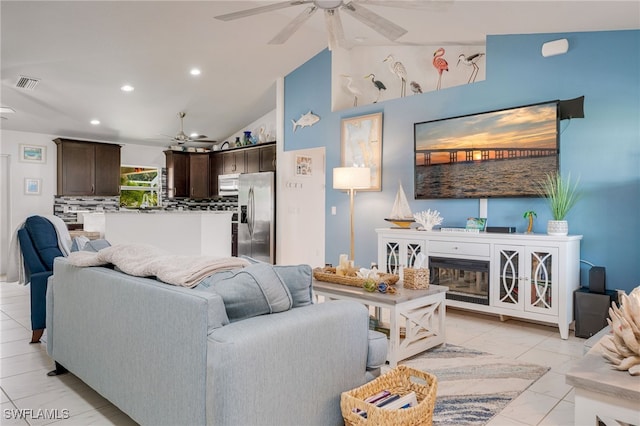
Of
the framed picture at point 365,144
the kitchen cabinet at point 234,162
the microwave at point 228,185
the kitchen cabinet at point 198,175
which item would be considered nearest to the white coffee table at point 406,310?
the framed picture at point 365,144

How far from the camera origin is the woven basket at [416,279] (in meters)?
3.13

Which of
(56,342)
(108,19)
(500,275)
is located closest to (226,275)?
(56,342)

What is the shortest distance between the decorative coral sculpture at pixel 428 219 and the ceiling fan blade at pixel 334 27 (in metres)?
2.09

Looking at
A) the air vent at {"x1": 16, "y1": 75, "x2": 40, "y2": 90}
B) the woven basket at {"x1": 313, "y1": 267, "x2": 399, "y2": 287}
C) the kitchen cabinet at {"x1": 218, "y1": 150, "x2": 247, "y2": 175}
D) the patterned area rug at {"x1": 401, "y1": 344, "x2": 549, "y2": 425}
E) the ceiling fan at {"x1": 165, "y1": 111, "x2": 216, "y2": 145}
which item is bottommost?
the patterned area rug at {"x1": 401, "y1": 344, "x2": 549, "y2": 425}

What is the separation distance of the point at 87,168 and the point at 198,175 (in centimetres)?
195

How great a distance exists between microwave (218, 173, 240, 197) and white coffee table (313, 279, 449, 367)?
480cm

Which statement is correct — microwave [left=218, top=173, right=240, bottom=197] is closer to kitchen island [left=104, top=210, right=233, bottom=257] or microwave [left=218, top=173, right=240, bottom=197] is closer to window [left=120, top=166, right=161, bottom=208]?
window [left=120, top=166, right=161, bottom=208]

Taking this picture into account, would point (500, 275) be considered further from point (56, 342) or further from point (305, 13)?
point (56, 342)

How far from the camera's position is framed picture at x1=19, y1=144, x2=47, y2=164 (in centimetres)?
698

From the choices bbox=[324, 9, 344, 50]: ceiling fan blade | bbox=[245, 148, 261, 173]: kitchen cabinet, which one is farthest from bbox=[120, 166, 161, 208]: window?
bbox=[324, 9, 344, 50]: ceiling fan blade

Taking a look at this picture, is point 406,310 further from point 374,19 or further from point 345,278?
point 374,19

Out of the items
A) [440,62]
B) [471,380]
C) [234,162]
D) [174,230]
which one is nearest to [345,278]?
[471,380]

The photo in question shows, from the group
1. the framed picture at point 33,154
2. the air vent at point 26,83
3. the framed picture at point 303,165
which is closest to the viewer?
the air vent at point 26,83

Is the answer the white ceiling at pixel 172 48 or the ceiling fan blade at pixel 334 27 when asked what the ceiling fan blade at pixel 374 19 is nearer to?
the ceiling fan blade at pixel 334 27
